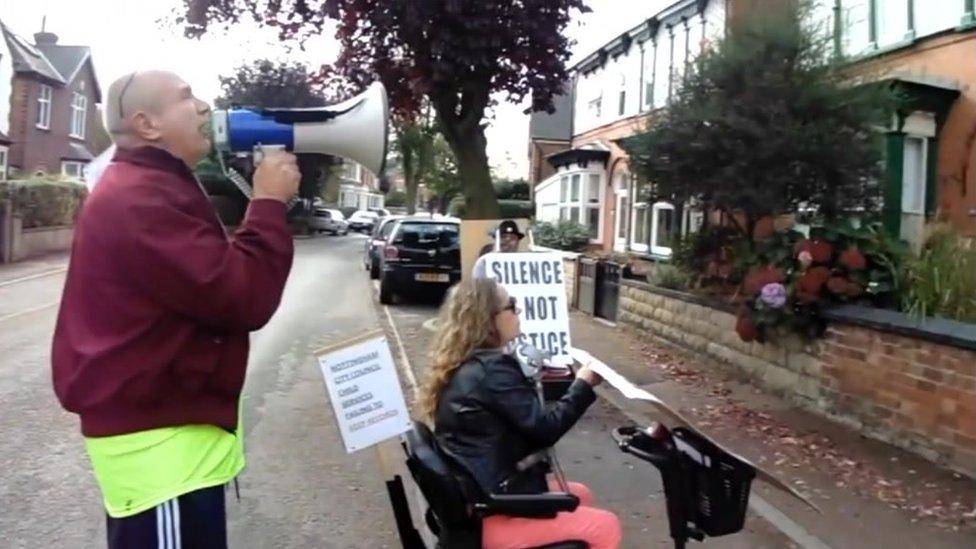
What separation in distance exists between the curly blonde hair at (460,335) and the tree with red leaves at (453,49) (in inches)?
350

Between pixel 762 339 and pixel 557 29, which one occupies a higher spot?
pixel 557 29

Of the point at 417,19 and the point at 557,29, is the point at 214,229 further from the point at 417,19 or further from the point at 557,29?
the point at 557,29

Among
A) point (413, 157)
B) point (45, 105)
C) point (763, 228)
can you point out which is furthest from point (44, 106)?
point (763, 228)

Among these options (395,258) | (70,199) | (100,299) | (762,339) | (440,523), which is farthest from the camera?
(70,199)

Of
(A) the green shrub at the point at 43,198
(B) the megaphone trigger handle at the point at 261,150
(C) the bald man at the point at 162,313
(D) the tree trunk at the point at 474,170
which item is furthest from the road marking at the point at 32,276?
(C) the bald man at the point at 162,313

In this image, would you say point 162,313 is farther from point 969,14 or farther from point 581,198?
point 581,198

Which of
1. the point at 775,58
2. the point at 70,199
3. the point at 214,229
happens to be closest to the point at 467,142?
the point at 775,58

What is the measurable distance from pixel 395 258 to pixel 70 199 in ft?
46.4

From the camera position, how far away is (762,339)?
9.00 meters

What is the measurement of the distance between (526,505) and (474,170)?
1192 cm

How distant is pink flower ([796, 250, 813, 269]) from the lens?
8320 mm

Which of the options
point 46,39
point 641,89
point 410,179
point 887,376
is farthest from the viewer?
point 410,179

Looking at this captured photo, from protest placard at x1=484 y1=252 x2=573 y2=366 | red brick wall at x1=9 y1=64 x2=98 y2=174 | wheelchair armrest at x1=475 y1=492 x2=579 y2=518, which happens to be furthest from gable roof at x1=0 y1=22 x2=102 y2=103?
wheelchair armrest at x1=475 y1=492 x2=579 y2=518

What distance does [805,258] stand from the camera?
27.4 feet
